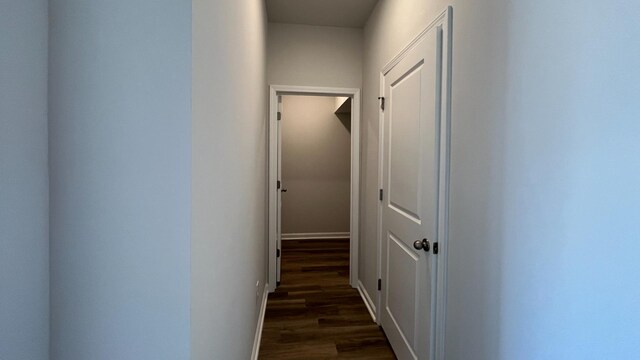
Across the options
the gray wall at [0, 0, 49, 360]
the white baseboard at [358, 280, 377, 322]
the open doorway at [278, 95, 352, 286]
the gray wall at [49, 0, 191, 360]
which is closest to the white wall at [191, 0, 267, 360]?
the gray wall at [49, 0, 191, 360]

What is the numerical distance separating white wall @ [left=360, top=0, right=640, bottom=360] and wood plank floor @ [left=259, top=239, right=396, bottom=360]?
1003mm

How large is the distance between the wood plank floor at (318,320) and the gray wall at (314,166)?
1280mm

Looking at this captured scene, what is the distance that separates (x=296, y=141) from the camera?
494cm

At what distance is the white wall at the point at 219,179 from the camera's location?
751 millimetres

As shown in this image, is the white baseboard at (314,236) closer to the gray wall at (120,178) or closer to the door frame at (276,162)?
the door frame at (276,162)

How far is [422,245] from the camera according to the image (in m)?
1.57

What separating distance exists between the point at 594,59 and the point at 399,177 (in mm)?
1293

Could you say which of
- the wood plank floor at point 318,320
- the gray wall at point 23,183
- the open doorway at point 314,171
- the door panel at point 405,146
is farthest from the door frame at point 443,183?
the open doorway at point 314,171

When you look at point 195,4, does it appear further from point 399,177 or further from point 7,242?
point 399,177

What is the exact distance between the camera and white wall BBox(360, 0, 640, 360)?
0.68 m

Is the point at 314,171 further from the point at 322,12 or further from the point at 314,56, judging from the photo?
the point at 322,12

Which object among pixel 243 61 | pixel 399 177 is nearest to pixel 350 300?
pixel 399 177

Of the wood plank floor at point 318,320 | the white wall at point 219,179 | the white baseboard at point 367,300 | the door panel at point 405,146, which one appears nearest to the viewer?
the white wall at point 219,179

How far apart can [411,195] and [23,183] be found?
5.48ft
